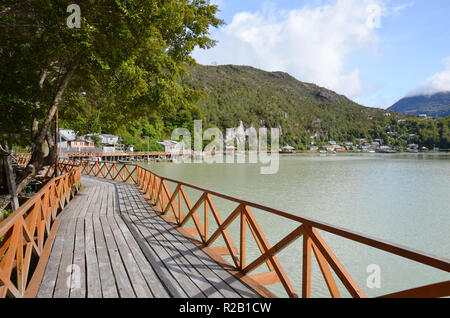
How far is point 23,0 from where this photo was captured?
645cm

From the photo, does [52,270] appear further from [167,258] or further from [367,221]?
[367,221]

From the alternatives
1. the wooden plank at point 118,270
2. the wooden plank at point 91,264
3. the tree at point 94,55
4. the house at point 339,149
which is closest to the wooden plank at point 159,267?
the wooden plank at point 118,270

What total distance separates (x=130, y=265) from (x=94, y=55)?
232 inches

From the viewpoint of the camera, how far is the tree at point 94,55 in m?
6.43

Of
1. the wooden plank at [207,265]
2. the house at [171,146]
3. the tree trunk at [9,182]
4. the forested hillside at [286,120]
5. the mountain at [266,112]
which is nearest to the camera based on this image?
the wooden plank at [207,265]

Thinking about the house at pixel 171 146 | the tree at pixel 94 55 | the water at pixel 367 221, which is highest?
the tree at pixel 94 55

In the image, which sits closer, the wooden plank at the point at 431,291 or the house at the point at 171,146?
the wooden plank at the point at 431,291

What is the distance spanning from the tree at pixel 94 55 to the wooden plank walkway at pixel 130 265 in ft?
13.9

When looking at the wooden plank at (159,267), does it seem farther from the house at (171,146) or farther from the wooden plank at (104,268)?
the house at (171,146)

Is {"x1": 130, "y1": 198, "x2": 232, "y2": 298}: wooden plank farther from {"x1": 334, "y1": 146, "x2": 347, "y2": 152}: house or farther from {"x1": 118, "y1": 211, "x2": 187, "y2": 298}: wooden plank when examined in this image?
{"x1": 334, "y1": 146, "x2": 347, "y2": 152}: house

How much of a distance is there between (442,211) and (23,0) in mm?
21416

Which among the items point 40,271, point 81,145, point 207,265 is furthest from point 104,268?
point 81,145
